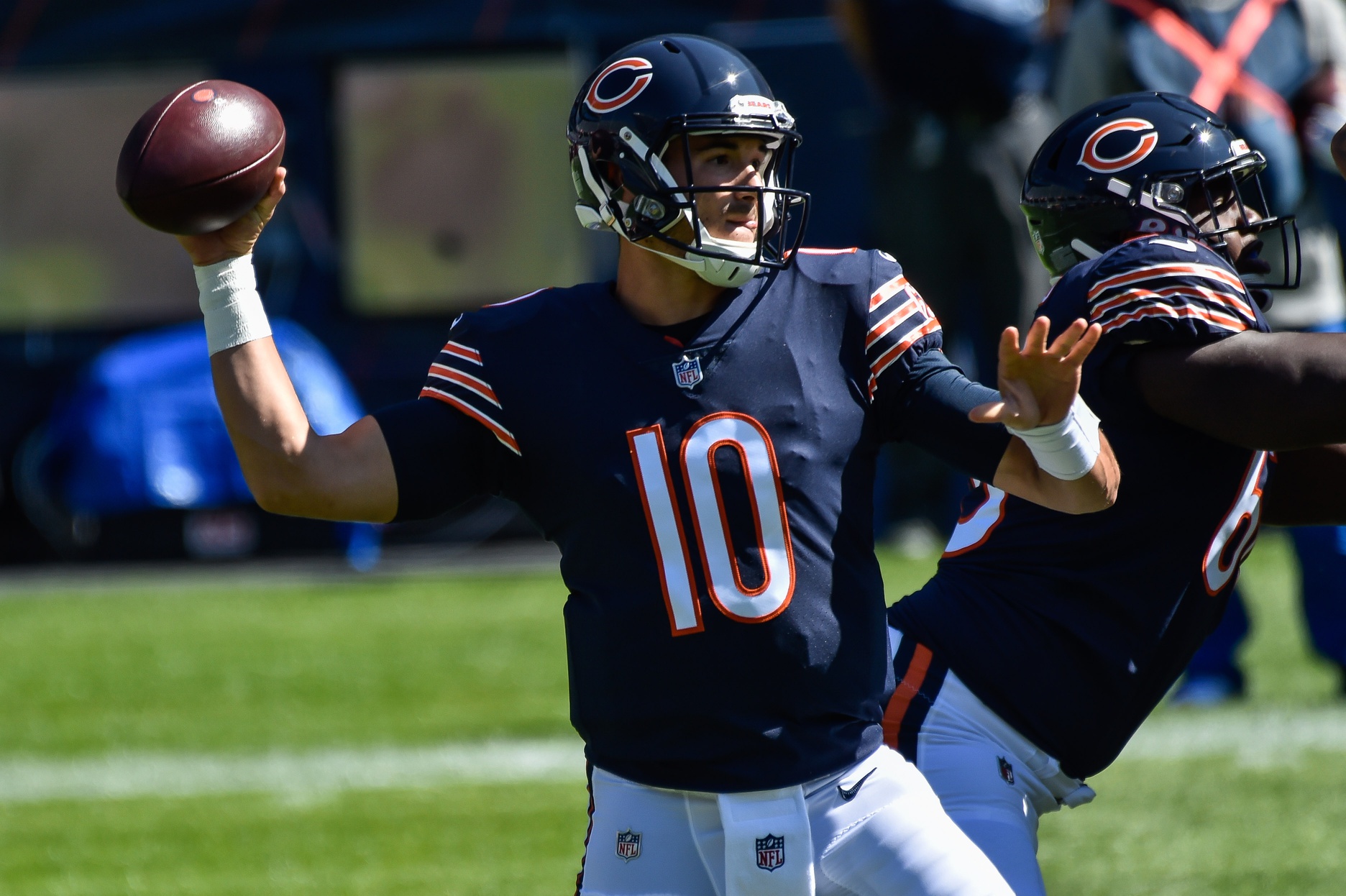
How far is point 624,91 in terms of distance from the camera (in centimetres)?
276

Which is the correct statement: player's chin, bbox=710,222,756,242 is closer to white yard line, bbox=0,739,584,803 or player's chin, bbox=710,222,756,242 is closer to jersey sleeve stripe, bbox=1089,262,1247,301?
jersey sleeve stripe, bbox=1089,262,1247,301

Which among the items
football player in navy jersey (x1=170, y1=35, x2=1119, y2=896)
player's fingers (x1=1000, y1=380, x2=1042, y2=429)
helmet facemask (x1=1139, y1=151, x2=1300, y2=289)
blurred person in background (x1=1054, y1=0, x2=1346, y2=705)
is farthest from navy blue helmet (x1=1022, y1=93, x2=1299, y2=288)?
blurred person in background (x1=1054, y1=0, x2=1346, y2=705)

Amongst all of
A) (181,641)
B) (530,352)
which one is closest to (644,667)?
(530,352)

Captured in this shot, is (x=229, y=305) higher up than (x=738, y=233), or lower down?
lower down

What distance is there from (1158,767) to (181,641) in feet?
13.3

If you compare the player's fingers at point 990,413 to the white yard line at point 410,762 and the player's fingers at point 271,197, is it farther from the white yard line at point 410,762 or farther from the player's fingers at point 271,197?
the white yard line at point 410,762

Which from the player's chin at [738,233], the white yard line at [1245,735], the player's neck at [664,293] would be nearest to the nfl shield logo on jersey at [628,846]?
the player's neck at [664,293]

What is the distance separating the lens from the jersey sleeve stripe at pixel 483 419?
265 cm

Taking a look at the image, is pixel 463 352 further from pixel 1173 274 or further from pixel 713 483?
pixel 1173 274

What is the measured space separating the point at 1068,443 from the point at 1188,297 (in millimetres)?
434

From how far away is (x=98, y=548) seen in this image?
9602 millimetres

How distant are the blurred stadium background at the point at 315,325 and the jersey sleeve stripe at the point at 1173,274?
355cm

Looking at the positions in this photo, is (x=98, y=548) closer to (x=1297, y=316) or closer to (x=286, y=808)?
(x=286, y=808)

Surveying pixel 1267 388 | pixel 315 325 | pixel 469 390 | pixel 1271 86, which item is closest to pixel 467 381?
pixel 469 390
